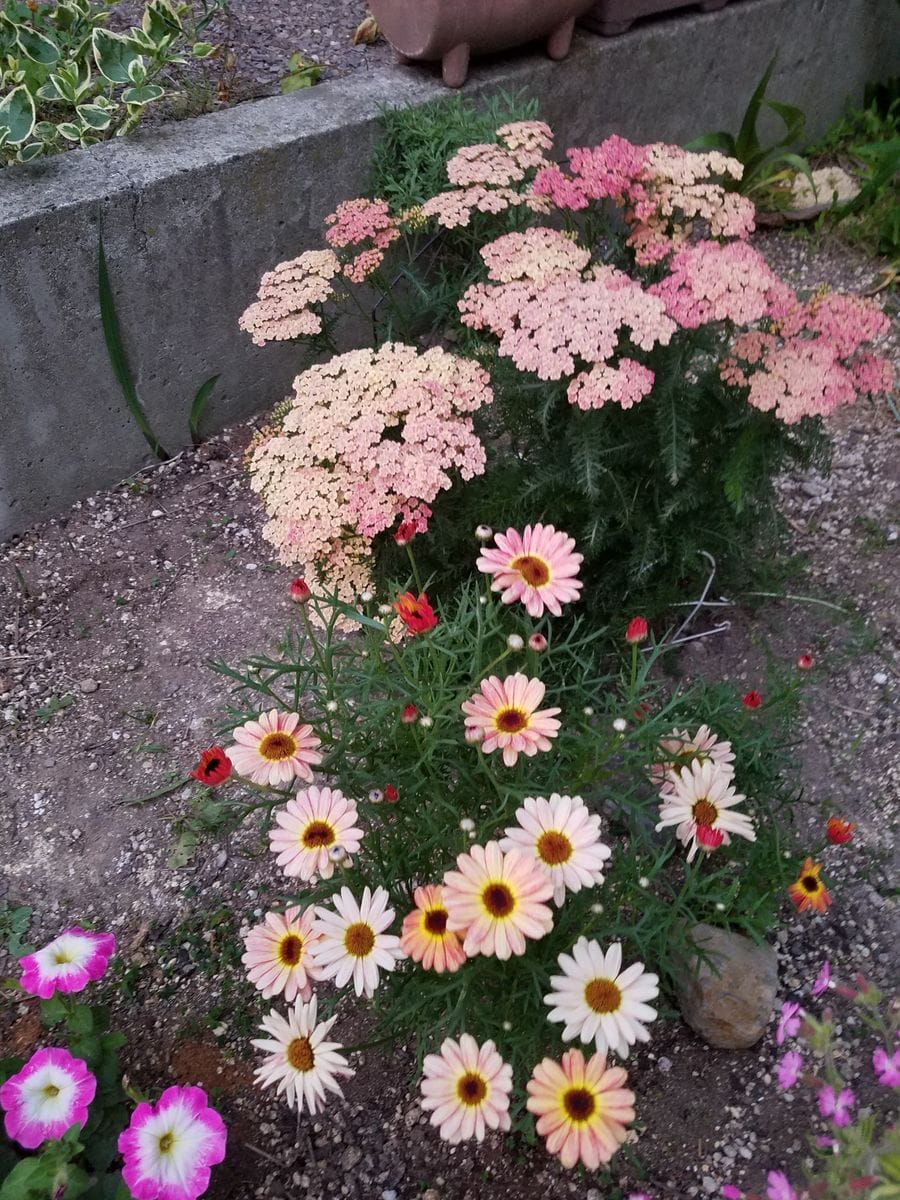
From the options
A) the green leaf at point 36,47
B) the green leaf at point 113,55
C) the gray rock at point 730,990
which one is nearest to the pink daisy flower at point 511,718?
the gray rock at point 730,990

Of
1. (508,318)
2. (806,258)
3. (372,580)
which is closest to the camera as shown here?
(508,318)

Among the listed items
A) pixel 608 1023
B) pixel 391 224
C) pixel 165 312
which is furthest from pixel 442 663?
pixel 165 312

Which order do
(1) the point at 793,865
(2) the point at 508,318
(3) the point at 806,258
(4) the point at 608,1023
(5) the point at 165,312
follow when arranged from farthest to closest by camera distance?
(3) the point at 806,258, (5) the point at 165,312, (2) the point at 508,318, (1) the point at 793,865, (4) the point at 608,1023

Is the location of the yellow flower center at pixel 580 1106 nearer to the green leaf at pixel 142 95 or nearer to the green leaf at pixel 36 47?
the green leaf at pixel 142 95

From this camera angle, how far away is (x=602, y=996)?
111 centimetres

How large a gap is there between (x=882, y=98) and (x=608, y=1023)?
3972mm

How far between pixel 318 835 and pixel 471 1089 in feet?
1.09

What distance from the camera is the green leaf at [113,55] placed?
2439mm

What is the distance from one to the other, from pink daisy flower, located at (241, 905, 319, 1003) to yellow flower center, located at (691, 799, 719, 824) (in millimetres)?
507

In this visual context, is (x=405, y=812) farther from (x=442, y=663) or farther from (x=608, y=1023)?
(x=608, y=1023)

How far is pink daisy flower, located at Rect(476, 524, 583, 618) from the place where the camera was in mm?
1256

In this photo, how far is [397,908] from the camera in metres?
1.41

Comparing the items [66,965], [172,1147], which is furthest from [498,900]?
[66,965]

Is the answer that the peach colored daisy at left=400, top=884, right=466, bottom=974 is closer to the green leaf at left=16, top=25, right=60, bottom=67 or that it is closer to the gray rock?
the gray rock
